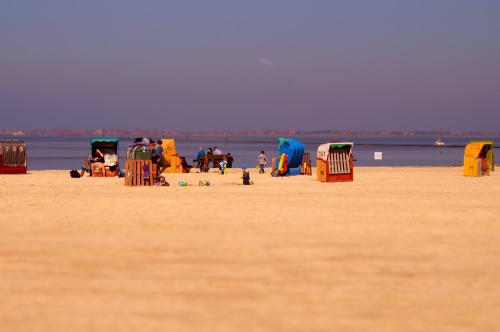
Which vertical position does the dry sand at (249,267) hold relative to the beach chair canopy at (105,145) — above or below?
below

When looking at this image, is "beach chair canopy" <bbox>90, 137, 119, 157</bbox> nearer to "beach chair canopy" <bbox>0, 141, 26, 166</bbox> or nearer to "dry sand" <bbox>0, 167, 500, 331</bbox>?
"beach chair canopy" <bbox>0, 141, 26, 166</bbox>

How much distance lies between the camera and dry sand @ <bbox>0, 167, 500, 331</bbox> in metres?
5.62

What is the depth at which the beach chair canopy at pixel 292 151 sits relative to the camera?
27.5 m

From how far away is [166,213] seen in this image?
1279 centimetres

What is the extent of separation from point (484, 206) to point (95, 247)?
8.55 meters

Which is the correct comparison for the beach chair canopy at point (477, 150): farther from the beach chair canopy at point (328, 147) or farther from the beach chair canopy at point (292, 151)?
the beach chair canopy at point (292, 151)

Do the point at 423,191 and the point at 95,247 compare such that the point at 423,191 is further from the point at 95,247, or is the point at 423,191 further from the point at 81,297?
the point at 81,297

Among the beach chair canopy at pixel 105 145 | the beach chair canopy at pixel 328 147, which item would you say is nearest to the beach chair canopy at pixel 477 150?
the beach chair canopy at pixel 328 147

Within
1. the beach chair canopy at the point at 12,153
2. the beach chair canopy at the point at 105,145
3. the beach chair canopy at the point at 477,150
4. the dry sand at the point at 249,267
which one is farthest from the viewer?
the beach chair canopy at the point at 105,145

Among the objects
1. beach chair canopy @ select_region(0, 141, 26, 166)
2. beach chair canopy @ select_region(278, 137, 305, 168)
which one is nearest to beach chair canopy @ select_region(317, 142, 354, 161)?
beach chair canopy @ select_region(278, 137, 305, 168)

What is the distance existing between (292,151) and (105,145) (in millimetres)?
7312

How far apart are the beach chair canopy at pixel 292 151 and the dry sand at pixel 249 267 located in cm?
1307

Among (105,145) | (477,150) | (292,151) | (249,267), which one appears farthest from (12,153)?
(249,267)

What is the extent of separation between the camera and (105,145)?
28.2 meters
